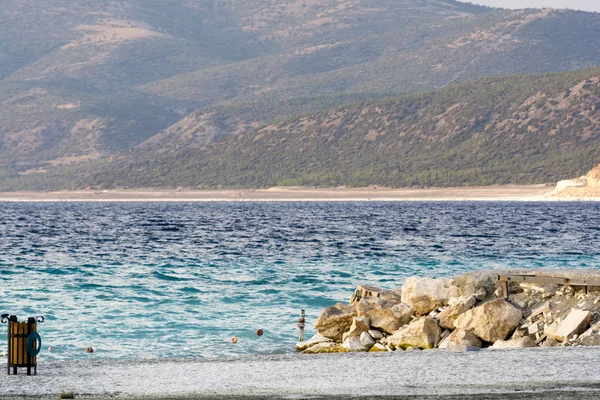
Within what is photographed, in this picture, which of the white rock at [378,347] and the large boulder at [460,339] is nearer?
the large boulder at [460,339]

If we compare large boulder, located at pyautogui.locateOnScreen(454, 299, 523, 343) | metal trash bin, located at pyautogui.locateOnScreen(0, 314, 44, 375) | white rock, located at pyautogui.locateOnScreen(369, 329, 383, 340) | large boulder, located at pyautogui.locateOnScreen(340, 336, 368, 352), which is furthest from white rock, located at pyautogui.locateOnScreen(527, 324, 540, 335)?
metal trash bin, located at pyautogui.locateOnScreen(0, 314, 44, 375)

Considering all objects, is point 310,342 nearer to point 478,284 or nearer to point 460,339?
point 460,339

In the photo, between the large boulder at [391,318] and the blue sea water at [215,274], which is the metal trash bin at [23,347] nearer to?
the blue sea water at [215,274]

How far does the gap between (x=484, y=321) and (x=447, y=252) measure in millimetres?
31346

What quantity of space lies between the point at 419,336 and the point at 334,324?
307 centimetres

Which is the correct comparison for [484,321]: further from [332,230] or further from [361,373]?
[332,230]

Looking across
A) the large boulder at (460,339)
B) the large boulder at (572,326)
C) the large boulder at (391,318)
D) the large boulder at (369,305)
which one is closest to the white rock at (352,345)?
the large boulder at (391,318)

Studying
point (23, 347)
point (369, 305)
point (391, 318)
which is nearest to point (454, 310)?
point (391, 318)

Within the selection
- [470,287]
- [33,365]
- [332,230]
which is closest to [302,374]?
[33,365]

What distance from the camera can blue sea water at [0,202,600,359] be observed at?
26891 mm

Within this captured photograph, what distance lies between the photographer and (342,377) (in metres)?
17.0

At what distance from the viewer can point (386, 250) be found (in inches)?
2196

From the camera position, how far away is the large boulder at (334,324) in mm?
25250

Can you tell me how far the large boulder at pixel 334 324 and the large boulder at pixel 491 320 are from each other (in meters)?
3.19
